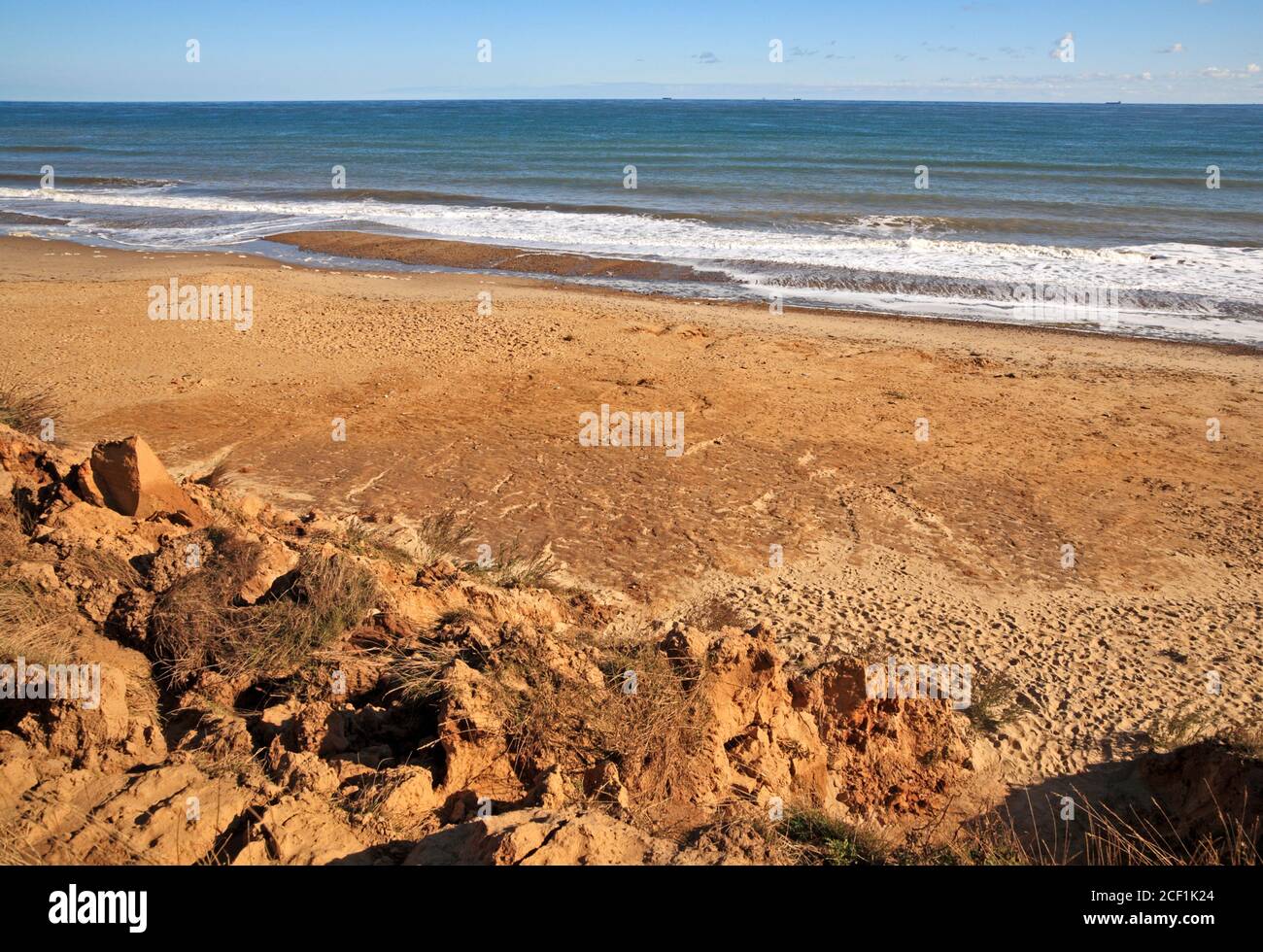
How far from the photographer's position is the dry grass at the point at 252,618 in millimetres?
4473

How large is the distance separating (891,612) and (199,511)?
15.1ft

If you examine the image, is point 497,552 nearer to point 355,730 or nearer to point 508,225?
point 355,730

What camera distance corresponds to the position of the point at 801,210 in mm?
26969

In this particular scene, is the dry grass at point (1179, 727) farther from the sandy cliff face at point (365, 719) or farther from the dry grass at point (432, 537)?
the dry grass at point (432, 537)

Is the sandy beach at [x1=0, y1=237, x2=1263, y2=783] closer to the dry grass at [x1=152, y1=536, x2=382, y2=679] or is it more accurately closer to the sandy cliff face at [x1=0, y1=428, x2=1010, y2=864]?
the sandy cliff face at [x1=0, y1=428, x2=1010, y2=864]

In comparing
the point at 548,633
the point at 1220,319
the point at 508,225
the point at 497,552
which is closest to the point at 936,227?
the point at 1220,319

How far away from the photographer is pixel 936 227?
78.1 ft

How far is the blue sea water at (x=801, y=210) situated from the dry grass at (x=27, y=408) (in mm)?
11078

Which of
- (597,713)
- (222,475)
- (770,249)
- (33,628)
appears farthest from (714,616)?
(770,249)

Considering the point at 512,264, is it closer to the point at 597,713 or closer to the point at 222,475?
the point at 222,475

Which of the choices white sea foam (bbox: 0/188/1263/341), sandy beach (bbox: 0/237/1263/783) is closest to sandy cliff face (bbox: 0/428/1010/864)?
sandy beach (bbox: 0/237/1263/783)

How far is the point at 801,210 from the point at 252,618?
24.9 meters

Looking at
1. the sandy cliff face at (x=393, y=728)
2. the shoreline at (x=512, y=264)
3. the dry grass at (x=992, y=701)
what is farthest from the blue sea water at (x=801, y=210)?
the sandy cliff face at (x=393, y=728)

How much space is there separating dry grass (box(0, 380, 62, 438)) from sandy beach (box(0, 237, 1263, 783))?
8.3 inches
